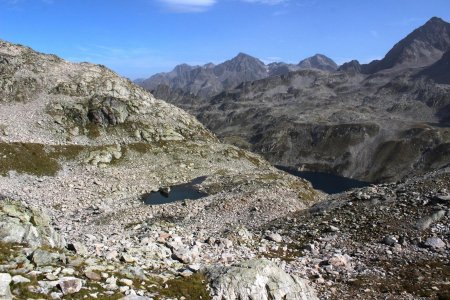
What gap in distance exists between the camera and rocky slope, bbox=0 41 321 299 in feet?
63.9

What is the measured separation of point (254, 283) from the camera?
21.8 meters

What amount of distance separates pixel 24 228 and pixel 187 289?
10780 millimetres

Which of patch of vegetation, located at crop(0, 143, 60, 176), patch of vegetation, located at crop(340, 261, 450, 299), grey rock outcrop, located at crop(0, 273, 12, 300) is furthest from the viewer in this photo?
patch of vegetation, located at crop(0, 143, 60, 176)

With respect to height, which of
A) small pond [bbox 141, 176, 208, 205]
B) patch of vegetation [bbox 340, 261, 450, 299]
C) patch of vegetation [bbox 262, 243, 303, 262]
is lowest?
small pond [bbox 141, 176, 208, 205]

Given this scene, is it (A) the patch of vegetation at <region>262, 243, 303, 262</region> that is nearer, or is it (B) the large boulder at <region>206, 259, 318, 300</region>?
(B) the large boulder at <region>206, 259, 318, 300</region>

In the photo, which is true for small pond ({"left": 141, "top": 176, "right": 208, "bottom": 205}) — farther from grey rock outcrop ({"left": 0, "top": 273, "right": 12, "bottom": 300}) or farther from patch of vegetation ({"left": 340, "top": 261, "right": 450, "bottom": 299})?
grey rock outcrop ({"left": 0, "top": 273, "right": 12, "bottom": 300})

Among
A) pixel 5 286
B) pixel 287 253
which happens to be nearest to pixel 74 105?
pixel 287 253

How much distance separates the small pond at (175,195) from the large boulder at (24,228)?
144ft

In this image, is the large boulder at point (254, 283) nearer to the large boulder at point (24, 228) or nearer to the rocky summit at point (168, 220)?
the rocky summit at point (168, 220)

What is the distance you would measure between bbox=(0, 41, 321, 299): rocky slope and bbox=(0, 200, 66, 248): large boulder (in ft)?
0.27

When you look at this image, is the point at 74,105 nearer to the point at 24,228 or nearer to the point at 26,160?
the point at 26,160

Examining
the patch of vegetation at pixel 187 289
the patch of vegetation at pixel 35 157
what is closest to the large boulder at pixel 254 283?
the patch of vegetation at pixel 187 289

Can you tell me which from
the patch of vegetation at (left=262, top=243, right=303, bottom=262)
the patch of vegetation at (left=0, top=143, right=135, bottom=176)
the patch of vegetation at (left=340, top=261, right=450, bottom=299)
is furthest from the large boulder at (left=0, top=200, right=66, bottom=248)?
the patch of vegetation at (left=0, top=143, right=135, bottom=176)

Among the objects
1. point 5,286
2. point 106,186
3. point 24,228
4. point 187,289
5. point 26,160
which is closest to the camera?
point 5,286
